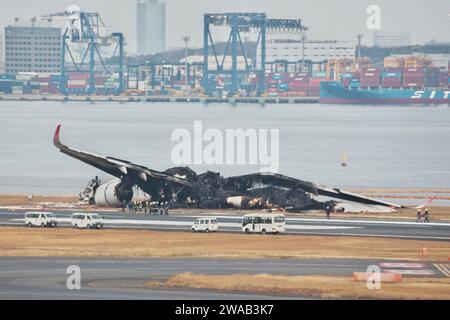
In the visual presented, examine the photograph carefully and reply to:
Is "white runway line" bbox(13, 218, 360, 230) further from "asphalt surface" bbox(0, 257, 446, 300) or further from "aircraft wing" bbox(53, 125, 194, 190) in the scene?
"asphalt surface" bbox(0, 257, 446, 300)

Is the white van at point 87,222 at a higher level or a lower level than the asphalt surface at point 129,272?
lower

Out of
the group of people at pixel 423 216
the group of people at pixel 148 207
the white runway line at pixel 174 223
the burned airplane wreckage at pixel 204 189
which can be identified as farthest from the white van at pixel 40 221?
the group of people at pixel 423 216

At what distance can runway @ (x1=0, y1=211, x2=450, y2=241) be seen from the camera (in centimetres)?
7131

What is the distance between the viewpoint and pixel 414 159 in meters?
190

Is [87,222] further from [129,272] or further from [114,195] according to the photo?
[129,272]

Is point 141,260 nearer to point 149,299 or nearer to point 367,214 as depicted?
point 149,299

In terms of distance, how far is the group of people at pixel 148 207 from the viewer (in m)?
85.8

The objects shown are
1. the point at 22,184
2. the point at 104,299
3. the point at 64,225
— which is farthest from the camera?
the point at 22,184

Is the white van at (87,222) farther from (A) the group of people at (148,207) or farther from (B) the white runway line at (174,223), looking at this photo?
(A) the group of people at (148,207)

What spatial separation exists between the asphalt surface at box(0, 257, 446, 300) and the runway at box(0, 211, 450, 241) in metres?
13.7

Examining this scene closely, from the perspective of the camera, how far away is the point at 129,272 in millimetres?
52656

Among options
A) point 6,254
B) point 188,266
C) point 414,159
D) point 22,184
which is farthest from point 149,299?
point 414,159

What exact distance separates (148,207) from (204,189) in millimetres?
5939

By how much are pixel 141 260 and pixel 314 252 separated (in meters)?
9.53
